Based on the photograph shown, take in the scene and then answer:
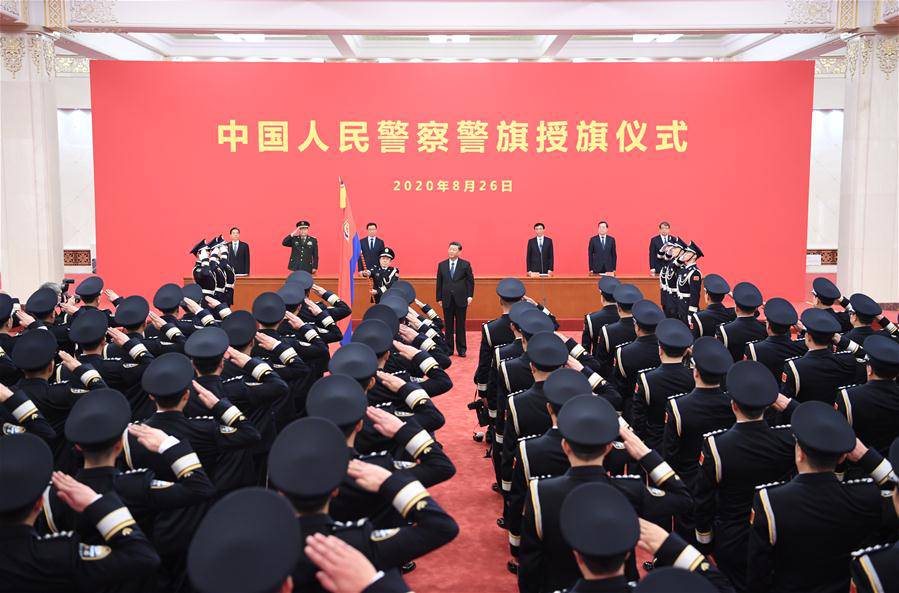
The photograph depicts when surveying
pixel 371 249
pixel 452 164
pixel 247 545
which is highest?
pixel 452 164

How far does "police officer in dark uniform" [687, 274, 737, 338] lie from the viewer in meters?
5.79

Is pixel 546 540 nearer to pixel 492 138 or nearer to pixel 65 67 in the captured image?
pixel 492 138

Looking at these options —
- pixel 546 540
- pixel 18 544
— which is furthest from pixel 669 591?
pixel 18 544

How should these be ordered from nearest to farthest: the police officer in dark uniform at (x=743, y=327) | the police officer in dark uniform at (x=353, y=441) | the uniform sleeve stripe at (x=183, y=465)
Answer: the police officer in dark uniform at (x=353, y=441), the uniform sleeve stripe at (x=183, y=465), the police officer in dark uniform at (x=743, y=327)

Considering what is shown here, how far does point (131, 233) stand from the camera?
11266 millimetres

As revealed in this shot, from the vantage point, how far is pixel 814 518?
2271 millimetres

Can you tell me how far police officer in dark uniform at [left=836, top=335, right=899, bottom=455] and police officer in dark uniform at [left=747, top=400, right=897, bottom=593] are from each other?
1216mm

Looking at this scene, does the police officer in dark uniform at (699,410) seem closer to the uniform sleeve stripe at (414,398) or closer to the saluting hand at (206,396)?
the uniform sleeve stripe at (414,398)

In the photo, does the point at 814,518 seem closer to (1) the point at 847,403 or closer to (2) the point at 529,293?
(1) the point at 847,403

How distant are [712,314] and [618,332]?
3.82ft

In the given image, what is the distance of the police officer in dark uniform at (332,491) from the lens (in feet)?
5.37

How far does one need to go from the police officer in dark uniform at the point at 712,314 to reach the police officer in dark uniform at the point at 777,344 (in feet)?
3.48

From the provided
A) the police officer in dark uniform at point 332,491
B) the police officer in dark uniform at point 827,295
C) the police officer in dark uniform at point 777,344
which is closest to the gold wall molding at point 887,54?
the police officer in dark uniform at point 827,295

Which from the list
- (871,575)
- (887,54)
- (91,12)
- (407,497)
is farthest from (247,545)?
(887,54)
